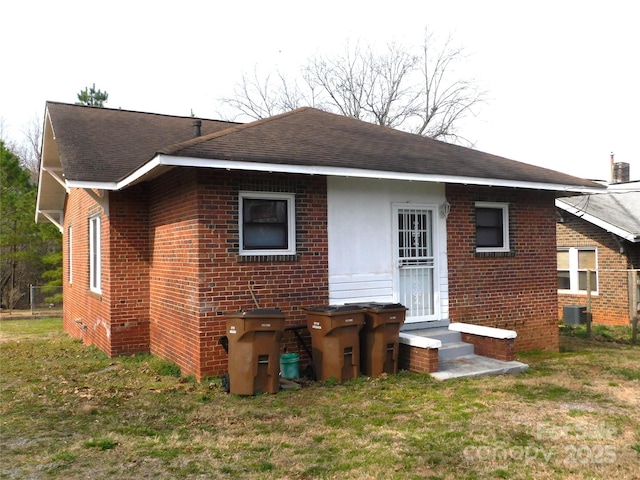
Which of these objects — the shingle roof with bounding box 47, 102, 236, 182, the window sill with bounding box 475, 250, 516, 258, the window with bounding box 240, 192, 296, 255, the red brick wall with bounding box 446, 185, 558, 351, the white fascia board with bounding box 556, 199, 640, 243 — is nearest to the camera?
the window with bounding box 240, 192, 296, 255

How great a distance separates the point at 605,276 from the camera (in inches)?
627

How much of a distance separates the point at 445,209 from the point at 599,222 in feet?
25.5

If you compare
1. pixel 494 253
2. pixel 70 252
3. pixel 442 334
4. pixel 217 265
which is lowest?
pixel 442 334

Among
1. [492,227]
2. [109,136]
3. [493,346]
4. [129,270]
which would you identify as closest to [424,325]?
[493,346]

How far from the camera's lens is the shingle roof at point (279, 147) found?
8078 mm

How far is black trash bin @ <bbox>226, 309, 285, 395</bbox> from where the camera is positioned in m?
7.13

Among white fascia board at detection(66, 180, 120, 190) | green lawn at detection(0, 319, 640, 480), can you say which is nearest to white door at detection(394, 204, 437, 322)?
green lawn at detection(0, 319, 640, 480)

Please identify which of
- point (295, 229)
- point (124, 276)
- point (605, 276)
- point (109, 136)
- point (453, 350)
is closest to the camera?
point (295, 229)

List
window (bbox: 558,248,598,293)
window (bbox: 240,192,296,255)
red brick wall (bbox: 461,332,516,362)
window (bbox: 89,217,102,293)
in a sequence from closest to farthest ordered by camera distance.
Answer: window (bbox: 240,192,296,255), red brick wall (bbox: 461,332,516,362), window (bbox: 89,217,102,293), window (bbox: 558,248,598,293)

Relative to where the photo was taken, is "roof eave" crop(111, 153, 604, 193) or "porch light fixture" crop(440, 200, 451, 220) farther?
"porch light fixture" crop(440, 200, 451, 220)

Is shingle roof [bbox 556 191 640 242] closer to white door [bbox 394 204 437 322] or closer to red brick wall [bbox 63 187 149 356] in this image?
white door [bbox 394 204 437 322]

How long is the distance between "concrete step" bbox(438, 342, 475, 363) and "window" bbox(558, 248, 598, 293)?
8.69m

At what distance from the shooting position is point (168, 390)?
7527 millimetres

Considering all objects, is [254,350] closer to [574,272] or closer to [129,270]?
[129,270]
